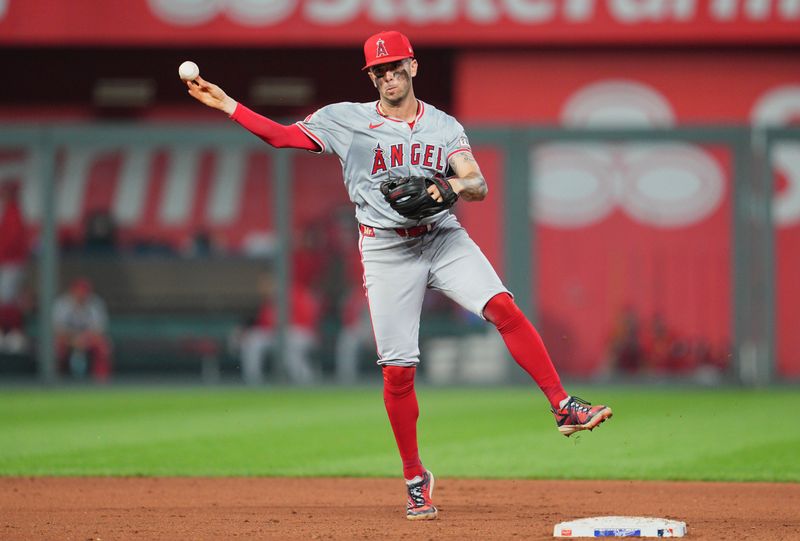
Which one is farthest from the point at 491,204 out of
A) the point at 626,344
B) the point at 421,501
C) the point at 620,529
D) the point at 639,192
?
the point at 620,529

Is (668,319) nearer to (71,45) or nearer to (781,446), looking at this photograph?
(781,446)

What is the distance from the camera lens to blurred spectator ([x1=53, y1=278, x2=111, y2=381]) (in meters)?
14.1

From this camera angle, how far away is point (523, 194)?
1427 centimetres

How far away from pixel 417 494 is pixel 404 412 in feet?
1.16

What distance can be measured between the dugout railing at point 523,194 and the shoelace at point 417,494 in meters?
7.98

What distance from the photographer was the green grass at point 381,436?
8039 mm

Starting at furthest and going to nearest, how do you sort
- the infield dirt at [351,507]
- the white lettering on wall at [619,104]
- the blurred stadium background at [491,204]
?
1. the white lettering on wall at [619,104]
2. the blurred stadium background at [491,204]
3. the infield dirt at [351,507]

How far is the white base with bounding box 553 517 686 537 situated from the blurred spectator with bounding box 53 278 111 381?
9373 mm

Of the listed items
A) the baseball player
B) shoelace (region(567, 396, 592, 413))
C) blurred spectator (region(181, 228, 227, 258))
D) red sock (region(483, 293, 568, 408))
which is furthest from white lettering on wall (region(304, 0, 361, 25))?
shoelace (region(567, 396, 592, 413))

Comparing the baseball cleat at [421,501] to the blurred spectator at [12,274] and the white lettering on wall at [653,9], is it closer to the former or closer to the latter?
the blurred spectator at [12,274]

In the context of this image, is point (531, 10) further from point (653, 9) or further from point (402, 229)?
point (402, 229)

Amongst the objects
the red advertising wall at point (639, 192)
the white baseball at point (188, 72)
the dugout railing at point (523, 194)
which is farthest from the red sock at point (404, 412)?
the red advertising wall at point (639, 192)

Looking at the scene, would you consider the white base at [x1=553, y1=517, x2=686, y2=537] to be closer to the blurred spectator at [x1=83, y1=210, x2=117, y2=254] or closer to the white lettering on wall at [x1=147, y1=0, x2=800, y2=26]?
the blurred spectator at [x1=83, y1=210, x2=117, y2=254]

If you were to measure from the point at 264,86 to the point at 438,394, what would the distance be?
5707 mm
